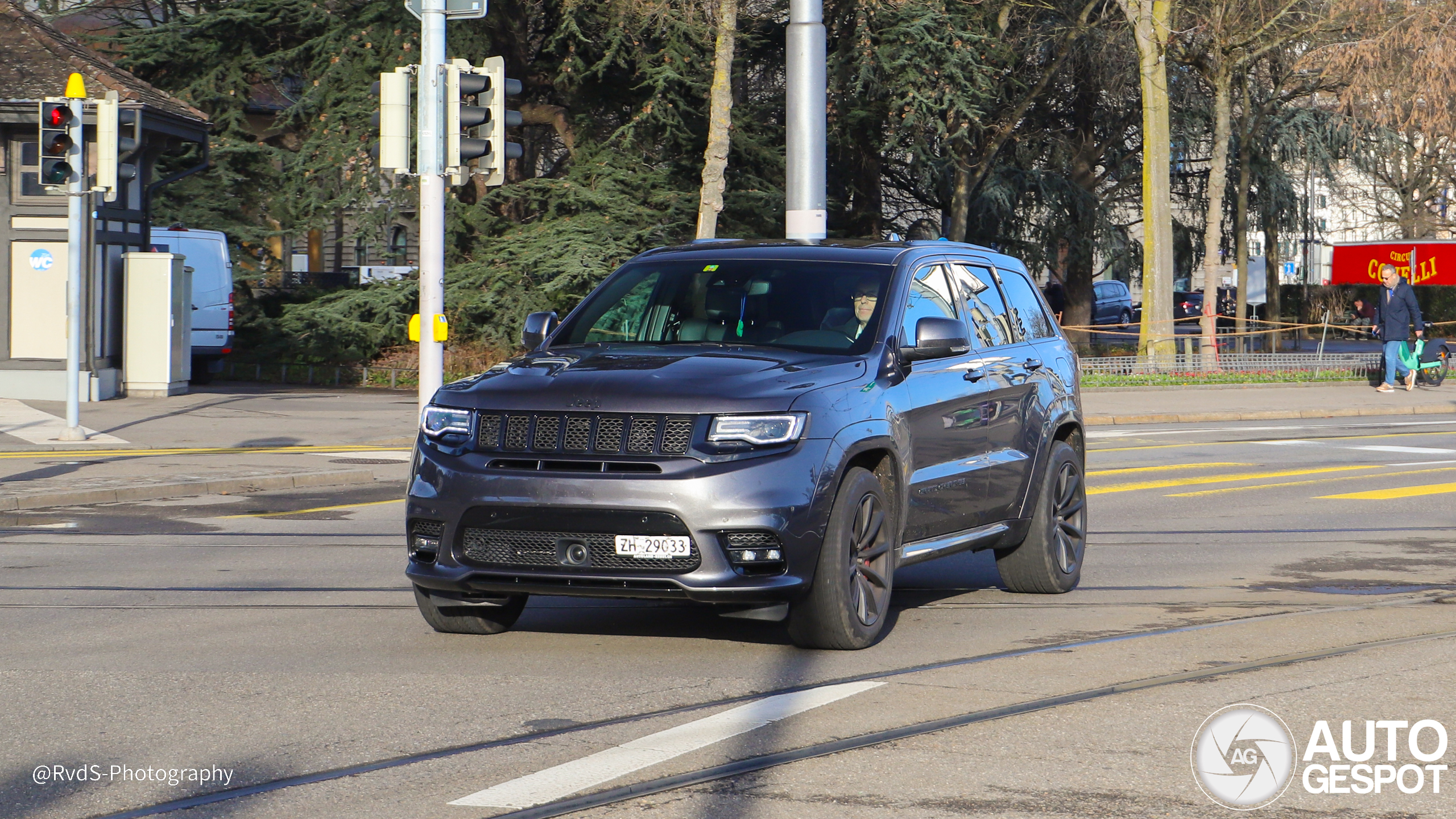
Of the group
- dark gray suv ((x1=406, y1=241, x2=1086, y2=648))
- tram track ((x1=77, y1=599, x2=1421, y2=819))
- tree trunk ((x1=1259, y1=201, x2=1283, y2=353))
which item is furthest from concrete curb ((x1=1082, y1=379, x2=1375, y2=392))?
tram track ((x1=77, y1=599, x2=1421, y2=819))

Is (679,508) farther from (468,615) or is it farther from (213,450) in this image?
(213,450)

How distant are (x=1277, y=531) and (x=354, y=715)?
7971 millimetres

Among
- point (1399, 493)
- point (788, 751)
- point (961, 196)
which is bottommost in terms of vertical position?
point (788, 751)

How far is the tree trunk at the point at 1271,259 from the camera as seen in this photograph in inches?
1702

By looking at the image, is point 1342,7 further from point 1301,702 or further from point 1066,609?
point 1301,702

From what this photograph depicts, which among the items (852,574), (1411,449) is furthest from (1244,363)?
(852,574)

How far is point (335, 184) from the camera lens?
32.7 m

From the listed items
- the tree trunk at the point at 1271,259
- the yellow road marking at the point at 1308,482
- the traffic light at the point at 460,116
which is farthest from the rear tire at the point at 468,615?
the tree trunk at the point at 1271,259

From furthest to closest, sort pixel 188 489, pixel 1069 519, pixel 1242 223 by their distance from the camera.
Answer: pixel 1242 223
pixel 188 489
pixel 1069 519

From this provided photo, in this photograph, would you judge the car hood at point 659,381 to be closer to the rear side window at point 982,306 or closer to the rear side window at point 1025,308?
the rear side window at point 982,306

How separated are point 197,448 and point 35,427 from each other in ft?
9.33

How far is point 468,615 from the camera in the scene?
7.84 meters

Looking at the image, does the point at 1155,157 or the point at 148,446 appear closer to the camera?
the point at 148,446

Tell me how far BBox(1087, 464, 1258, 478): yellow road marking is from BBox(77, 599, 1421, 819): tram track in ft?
27.2
